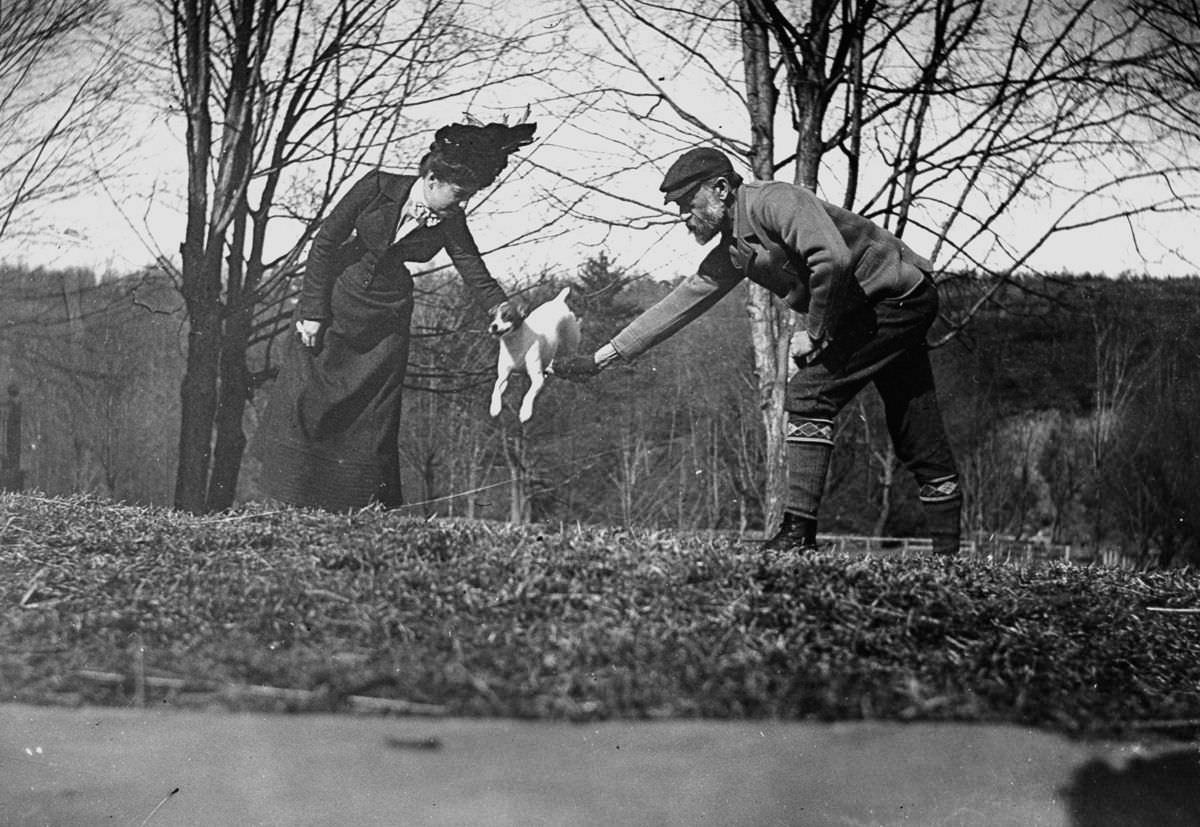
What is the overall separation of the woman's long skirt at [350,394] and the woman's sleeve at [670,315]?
0.99m

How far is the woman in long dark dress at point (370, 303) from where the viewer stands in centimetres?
472

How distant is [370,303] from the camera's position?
4758 mm

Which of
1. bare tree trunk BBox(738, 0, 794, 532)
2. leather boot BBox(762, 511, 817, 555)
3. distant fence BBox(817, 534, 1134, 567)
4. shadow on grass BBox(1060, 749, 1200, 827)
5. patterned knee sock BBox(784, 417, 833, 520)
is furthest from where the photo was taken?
bare tree trunk BBox(738, 0, 794, 532)

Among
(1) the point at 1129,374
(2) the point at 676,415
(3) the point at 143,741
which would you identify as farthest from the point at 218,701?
(1) the point at 1129,374

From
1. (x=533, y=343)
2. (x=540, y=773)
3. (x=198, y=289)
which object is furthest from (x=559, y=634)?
(x=198, y=289)

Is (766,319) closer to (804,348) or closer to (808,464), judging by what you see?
(804,348)

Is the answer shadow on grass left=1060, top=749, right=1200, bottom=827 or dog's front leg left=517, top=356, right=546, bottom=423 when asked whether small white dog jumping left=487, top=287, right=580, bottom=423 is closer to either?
dog's front leg left=517, top=356, right=546, bottom=423

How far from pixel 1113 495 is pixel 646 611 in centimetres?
404

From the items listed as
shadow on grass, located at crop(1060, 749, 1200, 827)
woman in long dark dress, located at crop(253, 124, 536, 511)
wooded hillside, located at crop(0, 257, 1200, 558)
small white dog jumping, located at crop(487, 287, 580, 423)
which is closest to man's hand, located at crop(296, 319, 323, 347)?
woman in long dark dress, located at crop(253, 124, 536, 511)

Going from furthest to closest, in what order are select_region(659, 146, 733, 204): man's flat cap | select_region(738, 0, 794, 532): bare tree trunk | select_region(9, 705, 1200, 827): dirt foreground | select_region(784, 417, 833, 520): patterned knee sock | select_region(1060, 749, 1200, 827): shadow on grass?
select_region(738, 0, 794, 532): bare tree trunk
select_region(659, 146, 733, 204): man's flat cap
select_region(784, 417, 833, 520): patterned knee sock
select_region(1060, 749, 1200, 827): shadow on grass
select_region(9, 705, 1200, 827): dirt foreground

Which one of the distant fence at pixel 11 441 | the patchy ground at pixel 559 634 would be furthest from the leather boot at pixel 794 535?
the distant fence at pixel 11 441

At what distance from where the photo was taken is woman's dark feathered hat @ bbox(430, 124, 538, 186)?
475 cm

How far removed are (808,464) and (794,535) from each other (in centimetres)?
28

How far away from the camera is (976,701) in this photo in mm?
2939
